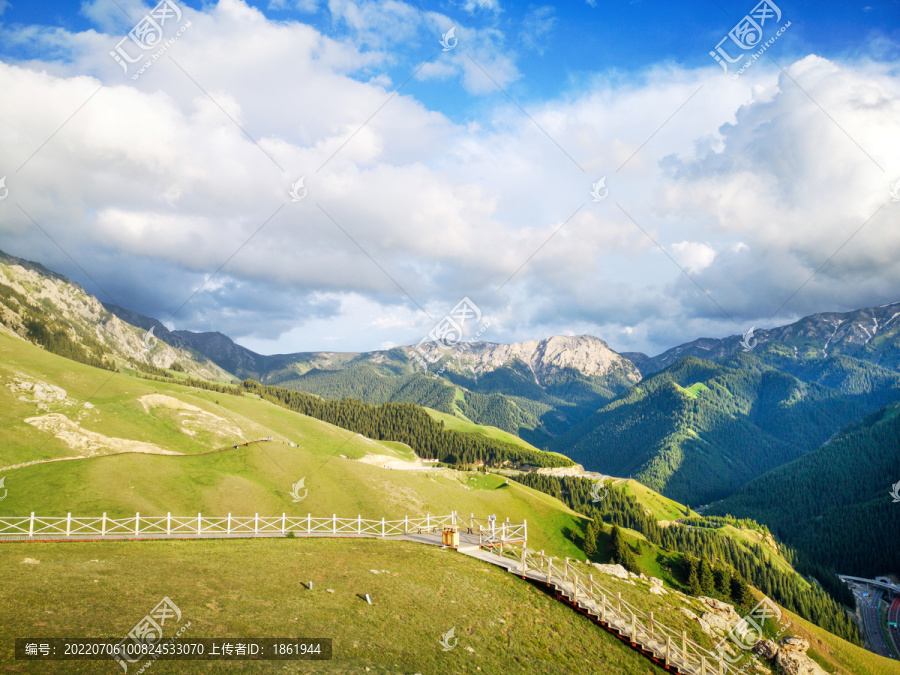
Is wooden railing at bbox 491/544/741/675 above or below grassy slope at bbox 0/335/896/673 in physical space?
below

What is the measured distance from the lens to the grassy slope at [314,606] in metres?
20.8

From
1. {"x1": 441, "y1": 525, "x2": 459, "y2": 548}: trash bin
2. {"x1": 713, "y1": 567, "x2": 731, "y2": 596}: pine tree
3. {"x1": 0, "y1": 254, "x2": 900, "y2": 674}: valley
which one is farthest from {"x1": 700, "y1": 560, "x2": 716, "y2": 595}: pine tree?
{"x1": 441, "y1": 525, "x2": 459, "y2": 548}: trash bin

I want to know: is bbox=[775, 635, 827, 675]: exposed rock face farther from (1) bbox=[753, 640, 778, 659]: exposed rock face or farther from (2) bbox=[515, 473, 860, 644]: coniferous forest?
(2) bbox=[515, 473, 860, 644]: coniferous forest

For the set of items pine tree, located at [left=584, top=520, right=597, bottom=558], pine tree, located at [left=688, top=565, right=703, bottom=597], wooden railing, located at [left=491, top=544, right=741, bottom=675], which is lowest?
pine tree, located at [left=688, top=565, right=703, bottom=597]

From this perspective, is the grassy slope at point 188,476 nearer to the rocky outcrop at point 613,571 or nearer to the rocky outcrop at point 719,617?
the rocky outcrop at point 613,571

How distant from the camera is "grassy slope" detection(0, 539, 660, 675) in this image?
20.8 meters

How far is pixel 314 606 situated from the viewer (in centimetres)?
2669

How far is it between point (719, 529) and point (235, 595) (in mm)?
217212

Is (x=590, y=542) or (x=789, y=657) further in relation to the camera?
(x=590, y=542)

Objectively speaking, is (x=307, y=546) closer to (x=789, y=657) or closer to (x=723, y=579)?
(x=789, y=657)

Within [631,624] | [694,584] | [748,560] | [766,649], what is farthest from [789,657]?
[748,560]

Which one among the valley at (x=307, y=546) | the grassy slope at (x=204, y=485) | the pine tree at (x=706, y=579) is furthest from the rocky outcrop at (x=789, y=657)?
the pine tree at (x=706, y=579)

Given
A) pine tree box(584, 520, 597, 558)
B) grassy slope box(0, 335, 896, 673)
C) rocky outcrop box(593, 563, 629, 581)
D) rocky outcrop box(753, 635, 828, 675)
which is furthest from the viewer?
pine tree box(584, 520, 597, 558)

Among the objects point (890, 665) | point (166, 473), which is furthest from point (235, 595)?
point (890, 665)
